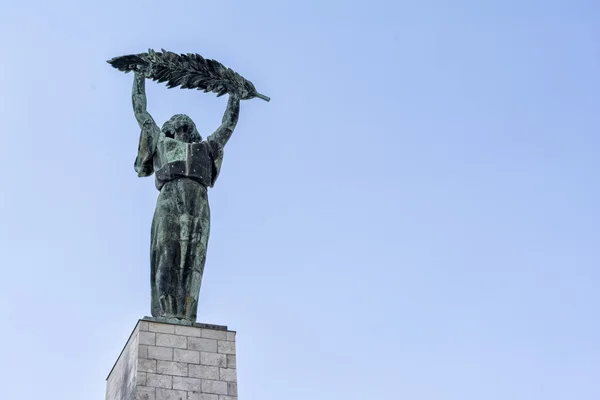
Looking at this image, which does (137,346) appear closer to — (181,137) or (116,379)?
(116,379)

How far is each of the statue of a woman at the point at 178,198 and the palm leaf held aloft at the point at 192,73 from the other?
15.4 inches

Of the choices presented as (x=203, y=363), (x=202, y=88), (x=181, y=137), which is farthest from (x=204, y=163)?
(x=203, y=363)

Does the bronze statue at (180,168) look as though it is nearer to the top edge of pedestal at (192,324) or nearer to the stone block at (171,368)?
the top edge of pedestal at (192,324)

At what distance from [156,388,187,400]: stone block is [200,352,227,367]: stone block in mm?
810

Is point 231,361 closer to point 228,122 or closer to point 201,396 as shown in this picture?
point 201,396

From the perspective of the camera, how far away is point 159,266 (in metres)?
20.8

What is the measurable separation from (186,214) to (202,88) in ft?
11.9

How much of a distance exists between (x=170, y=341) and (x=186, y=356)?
1.34 feet

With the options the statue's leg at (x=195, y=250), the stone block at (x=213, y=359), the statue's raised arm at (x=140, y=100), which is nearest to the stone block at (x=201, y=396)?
the stone block at (x=213, y=359)

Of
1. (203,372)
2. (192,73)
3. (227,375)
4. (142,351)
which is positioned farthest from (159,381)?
(192,73)

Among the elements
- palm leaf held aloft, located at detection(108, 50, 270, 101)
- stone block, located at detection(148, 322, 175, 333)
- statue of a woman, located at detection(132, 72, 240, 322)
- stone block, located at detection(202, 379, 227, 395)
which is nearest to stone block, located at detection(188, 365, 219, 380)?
stone block, located at detection(202, 379, 227, 395)

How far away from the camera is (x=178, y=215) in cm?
2116

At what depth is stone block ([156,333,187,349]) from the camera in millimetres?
19469

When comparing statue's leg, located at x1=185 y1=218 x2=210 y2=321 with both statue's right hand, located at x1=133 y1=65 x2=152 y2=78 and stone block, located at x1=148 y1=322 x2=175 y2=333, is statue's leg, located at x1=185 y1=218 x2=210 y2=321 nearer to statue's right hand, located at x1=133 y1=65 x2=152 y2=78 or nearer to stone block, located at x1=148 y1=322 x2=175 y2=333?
stone block, located at x1=148 y1=322 x2=175 y2=333
